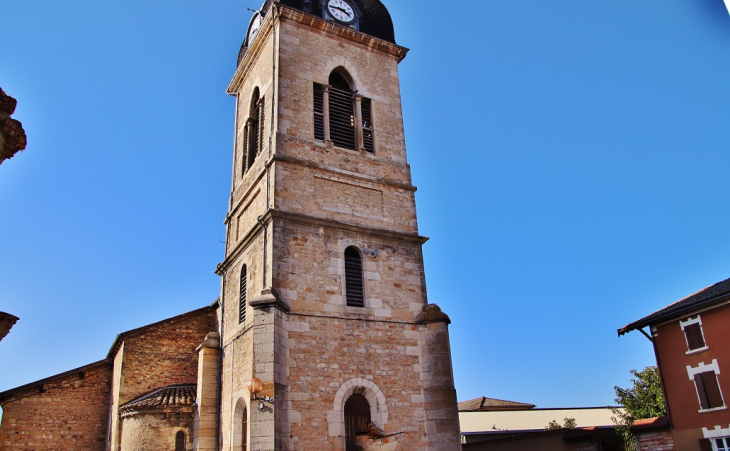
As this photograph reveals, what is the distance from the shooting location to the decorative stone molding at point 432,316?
16312mm

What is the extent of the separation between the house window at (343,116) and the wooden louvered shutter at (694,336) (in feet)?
37.9

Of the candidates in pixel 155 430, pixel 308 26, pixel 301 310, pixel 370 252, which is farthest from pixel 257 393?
pixel 308 26

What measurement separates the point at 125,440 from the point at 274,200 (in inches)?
321

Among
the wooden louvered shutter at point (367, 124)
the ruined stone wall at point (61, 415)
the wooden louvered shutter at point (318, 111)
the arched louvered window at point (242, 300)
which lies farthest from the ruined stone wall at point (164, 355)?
the wooden louvered shutter at point (367, 124)

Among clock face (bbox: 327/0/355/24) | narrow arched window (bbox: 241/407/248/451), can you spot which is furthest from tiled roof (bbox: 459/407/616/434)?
clock face (bbox: 327/0/355/24)

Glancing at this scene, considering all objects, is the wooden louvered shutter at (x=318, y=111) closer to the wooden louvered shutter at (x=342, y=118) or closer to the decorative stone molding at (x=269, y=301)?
the wooden louvered shutter at (x=342, y=118)

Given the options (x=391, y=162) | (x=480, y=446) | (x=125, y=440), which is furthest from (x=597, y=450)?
(x=125, y=440)

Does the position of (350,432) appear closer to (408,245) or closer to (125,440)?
(408,245)

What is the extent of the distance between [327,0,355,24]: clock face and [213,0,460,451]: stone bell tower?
1.9 inches

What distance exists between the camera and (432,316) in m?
16.4

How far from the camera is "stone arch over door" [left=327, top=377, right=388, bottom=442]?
14.3m

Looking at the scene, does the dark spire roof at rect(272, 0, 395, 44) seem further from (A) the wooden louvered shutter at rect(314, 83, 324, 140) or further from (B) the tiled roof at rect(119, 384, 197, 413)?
(B) the tiled roof at rect(119, 384, 197, 413)

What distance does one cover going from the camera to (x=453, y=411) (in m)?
15.2

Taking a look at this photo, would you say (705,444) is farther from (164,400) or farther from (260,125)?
(260,125)
